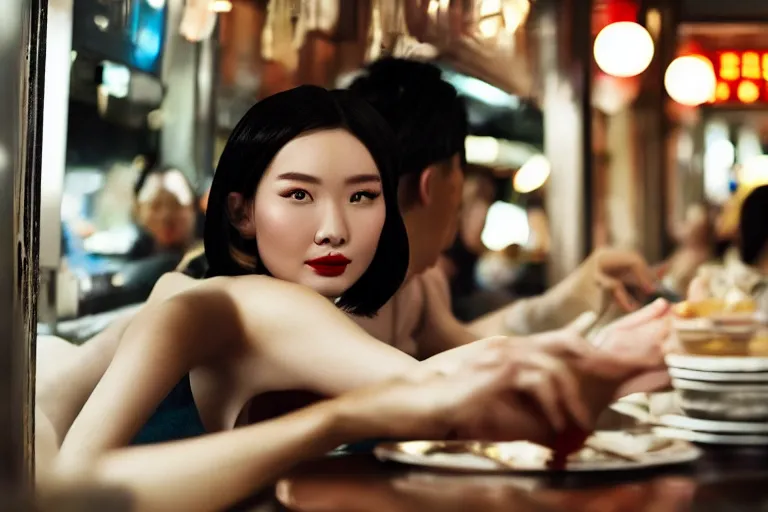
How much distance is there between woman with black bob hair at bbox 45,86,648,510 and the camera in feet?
3.41

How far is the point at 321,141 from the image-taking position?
3.62 feet

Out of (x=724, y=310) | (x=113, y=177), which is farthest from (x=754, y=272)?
(x=113, y=177)

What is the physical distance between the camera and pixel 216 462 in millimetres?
1033

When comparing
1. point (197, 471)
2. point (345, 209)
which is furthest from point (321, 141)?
point (197, 471)

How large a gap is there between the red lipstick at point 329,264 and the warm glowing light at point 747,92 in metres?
0.56

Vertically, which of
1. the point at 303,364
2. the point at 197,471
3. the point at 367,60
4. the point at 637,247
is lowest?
the point at 197,471

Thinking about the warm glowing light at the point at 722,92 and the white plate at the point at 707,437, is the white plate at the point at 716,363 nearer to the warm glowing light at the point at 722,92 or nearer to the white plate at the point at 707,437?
the white plate at the point at 707,437

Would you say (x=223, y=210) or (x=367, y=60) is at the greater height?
(x=367, y=60)

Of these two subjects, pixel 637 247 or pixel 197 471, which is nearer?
pixel 197 471

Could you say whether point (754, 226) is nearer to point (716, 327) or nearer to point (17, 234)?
point (716, 327)

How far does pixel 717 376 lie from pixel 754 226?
209mm

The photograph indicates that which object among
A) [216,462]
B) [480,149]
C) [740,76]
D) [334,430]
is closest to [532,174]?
[480,149]

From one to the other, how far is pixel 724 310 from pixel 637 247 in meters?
0.14

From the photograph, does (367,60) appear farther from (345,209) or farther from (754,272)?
(754,272)
